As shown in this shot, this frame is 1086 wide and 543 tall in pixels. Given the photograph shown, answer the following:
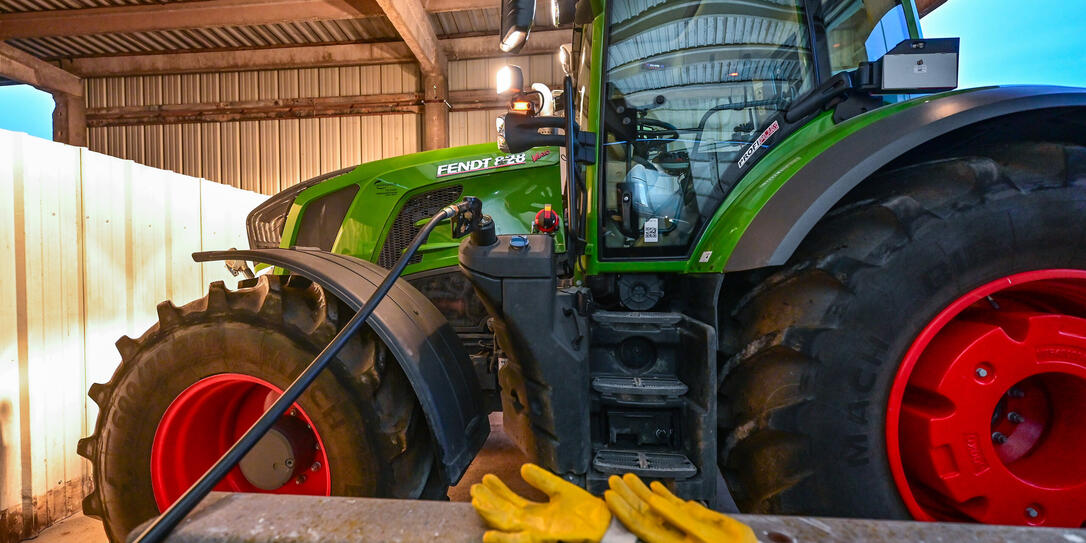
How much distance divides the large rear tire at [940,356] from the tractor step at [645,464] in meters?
0.20

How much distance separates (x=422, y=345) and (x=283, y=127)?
796 centimetres

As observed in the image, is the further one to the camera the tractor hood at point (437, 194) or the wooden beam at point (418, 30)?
the wooden beam at point (418, 30)

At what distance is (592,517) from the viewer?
33.9 inches

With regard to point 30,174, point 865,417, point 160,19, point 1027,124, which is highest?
point 160,19

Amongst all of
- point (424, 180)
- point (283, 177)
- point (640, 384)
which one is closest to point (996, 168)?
point (640, 384)

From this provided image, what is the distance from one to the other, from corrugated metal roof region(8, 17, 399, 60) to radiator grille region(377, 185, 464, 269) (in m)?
5.86

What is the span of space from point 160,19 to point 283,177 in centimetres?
258

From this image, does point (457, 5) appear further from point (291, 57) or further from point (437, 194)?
point (437, 194)

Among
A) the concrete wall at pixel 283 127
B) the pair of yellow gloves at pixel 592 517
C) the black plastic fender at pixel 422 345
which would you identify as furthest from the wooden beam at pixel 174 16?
the pair of yellow gloves at pixel 592 517

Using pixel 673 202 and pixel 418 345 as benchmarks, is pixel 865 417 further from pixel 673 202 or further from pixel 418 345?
pixel 418 345

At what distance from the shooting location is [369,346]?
139 centimetres

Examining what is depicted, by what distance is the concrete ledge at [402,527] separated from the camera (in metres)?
0.76

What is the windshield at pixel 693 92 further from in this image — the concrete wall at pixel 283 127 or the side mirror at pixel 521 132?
the concrete wall at pixel 283 127

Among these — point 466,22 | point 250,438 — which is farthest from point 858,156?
point 466,22
